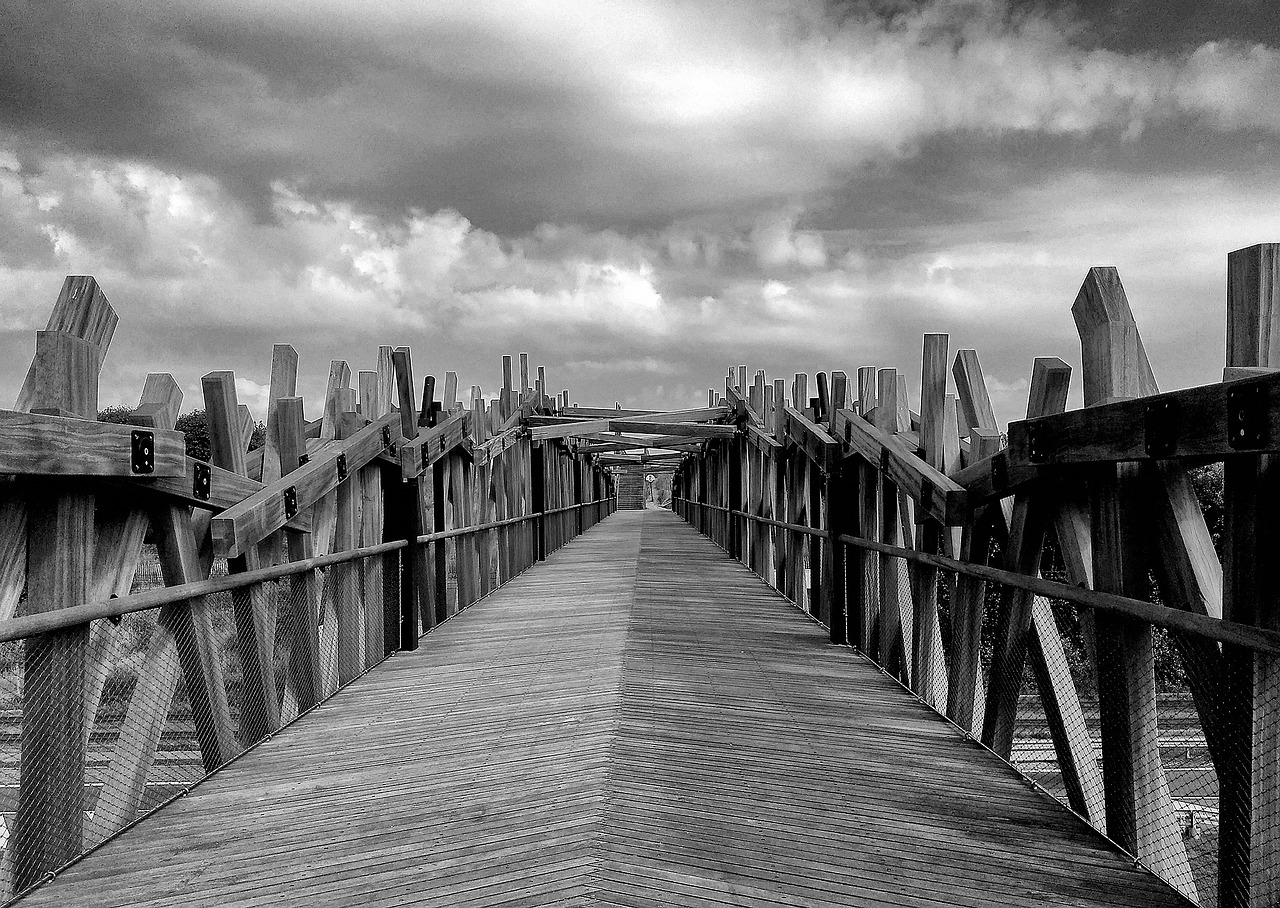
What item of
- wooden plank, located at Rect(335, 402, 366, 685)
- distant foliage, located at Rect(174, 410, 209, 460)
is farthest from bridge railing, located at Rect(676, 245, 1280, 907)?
distant foliage, located at Rect(174, 410, 209, 460)

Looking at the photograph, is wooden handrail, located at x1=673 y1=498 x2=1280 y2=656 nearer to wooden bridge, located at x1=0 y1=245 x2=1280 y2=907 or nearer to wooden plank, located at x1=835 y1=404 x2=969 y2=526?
wooden bridge, located at x1=0 y1=245 x2=1280 y2=907

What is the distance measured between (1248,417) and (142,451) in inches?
145

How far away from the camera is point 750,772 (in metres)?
4.28

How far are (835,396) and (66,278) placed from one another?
6447 mm

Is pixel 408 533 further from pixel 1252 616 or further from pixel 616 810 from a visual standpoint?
pixel 1252 616

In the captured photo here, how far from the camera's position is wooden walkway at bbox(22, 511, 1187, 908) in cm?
310

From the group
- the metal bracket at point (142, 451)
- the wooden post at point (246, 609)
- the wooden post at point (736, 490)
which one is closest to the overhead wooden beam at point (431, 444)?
the wooden post at point (246, 609)

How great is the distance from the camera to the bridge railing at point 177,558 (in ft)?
10.8

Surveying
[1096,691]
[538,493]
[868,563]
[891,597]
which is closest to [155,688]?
[1096,691]

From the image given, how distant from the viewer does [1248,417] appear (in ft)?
8.42

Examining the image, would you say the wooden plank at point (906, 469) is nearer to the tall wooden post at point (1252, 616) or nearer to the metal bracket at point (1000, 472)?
the metal bracket at point (1000, 472)

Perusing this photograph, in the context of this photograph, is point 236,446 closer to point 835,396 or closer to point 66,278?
point 66,278

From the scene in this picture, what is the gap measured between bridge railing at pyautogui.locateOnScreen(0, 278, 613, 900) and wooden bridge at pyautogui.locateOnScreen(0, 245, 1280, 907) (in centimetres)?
2

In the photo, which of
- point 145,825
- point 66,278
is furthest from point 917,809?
point 66,278
